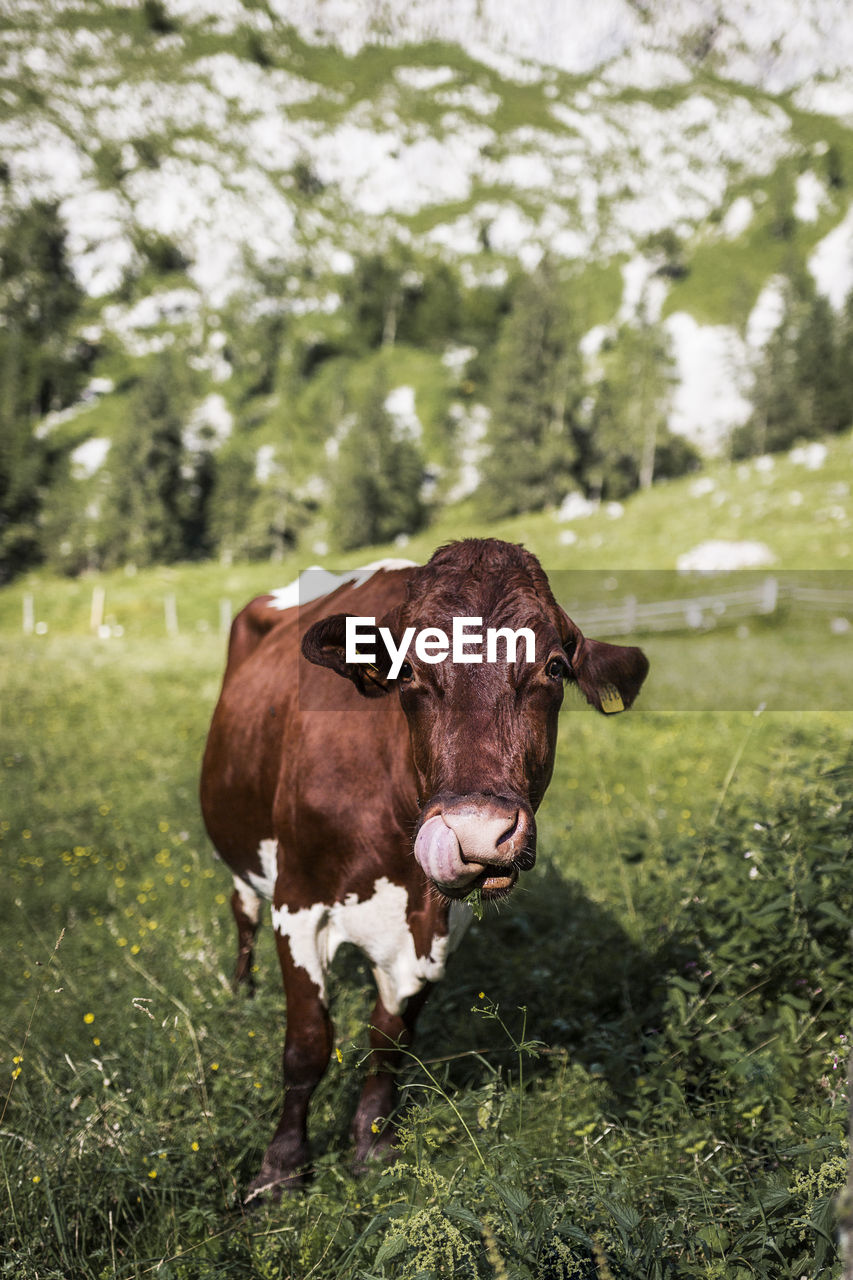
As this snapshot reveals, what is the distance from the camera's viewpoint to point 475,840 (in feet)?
6.76

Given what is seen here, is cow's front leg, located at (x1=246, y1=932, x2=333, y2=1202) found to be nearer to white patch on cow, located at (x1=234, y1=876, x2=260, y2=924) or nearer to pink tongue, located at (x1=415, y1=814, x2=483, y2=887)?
pink tongue, located at (x1=415, y1=814, x2=483, y2=887)

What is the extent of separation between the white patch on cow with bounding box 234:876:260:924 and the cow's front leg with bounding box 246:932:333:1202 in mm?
1871

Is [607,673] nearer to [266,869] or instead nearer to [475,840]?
[475,840]

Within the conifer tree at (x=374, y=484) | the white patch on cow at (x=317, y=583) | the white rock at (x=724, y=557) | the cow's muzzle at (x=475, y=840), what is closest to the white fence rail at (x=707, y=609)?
the white rock at (x=724, y=557)

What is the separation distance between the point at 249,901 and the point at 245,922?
147mm

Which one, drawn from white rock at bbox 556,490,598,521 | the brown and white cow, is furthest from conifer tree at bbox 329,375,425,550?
the brown and white cow

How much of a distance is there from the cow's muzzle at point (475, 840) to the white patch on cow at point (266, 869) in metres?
1.96

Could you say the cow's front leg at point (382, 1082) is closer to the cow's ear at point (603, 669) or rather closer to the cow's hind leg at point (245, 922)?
the cow's ear at point (603, 669)

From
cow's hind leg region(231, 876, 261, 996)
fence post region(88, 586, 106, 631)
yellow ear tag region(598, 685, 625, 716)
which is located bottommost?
cow's hind leg region(231, 876, 261, 996)

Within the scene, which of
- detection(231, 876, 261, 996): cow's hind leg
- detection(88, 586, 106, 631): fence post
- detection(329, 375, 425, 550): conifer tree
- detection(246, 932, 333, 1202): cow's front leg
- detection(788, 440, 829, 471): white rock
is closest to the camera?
detection(246, 932, 333, 1202): cow's front leg

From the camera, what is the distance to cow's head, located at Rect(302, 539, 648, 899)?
82.7 inches

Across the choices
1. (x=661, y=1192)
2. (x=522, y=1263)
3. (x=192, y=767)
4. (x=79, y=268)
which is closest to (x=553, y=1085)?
(x=661, y=1192)

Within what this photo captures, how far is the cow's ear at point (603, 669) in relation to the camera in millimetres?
2873

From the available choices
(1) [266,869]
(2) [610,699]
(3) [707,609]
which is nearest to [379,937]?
(1) [266,869]
